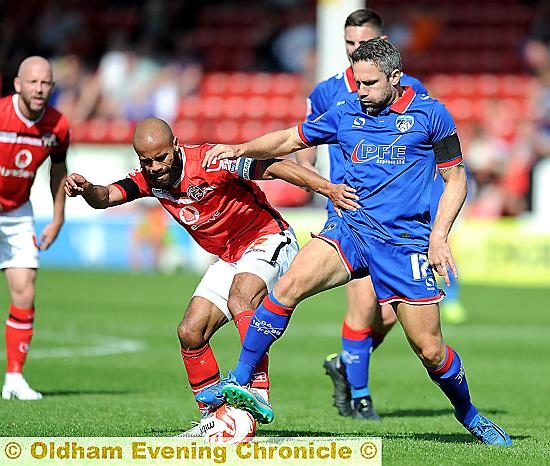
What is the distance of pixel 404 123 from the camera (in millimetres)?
6941

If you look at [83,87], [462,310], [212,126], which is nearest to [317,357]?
[462,310]

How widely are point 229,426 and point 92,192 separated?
5.26 ft

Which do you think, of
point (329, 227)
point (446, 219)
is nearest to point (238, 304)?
point (329, 227)

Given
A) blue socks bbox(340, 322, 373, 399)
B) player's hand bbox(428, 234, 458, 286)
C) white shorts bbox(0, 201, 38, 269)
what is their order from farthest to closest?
white shorts bbox(0, 201, 38, 269) < blue socks bbox(340, 322, 373, 399) < player's hand bbox(428, 234, 458, 286)

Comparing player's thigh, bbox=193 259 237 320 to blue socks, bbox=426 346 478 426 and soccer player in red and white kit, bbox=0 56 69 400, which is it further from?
soccer player in red and white kit, bbox=0 56 69 400

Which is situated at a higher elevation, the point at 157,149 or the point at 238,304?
the point at 157,149

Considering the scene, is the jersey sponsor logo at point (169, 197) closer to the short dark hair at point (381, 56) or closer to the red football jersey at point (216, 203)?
the red football jersey at point (216, 203)

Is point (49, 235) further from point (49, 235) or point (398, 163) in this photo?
point (398, 163)

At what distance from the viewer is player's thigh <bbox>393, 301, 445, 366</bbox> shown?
6.94 metres

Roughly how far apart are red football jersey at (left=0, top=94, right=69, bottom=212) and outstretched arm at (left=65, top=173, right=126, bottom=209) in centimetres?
230

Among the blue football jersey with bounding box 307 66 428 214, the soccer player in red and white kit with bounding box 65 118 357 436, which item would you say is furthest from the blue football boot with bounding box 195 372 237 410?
the blue football jersey with bounding box 307 66 428 214

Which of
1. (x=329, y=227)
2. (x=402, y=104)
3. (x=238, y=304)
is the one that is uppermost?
(x=402, y=104)

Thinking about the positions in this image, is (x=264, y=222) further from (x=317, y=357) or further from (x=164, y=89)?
(x=164, y=89)

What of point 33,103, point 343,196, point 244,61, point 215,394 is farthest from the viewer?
point 244,61
